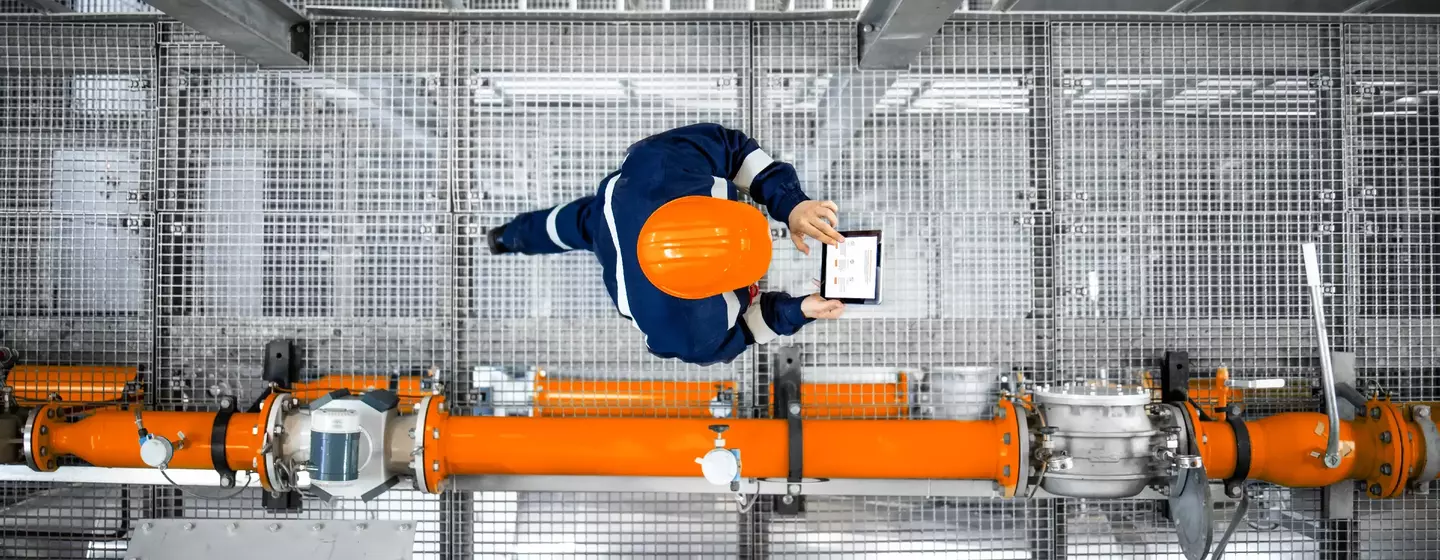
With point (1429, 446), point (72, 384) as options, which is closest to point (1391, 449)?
point (1429, 446)

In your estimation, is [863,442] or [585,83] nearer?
[863,442]

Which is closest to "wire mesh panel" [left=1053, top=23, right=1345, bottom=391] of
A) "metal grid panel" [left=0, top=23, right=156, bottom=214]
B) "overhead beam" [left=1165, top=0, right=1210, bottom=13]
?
"overhead beam" [left=1165, top=0, right=1210, bottom=13]

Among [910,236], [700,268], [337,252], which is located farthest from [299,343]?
[910,236]

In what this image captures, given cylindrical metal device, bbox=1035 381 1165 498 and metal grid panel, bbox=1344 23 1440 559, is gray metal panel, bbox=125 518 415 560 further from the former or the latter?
metal grid panel, bbox=1344 23 1440 559

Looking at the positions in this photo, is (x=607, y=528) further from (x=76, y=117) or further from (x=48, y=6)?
(x=48, y=6)

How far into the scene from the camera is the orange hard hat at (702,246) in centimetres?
181

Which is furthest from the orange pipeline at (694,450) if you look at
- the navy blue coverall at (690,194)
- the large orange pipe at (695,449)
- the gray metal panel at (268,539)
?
the gray metal panel at (268,539)

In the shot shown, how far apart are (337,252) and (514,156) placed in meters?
0.91

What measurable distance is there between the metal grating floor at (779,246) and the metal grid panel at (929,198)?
0.01 meters

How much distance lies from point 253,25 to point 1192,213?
4.05 metres

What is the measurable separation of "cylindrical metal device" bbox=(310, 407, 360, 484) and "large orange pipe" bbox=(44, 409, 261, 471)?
370 mm

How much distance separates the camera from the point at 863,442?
251cm

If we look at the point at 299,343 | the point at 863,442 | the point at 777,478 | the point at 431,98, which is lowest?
the point at 777,478

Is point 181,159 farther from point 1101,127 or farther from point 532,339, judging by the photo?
point 1101,127
